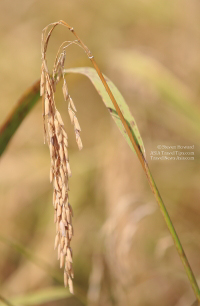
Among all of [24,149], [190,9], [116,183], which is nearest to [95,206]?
[116,183]

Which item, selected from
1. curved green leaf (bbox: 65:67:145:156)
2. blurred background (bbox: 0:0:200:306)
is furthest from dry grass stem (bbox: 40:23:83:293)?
blurred background (bbox: 0:0:200:306)

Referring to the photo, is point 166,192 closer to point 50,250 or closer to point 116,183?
point 116,183

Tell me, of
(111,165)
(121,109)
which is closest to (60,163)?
(121,109)

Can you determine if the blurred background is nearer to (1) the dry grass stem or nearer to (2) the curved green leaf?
(2) the curved green leaf

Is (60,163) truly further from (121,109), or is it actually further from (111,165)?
(111,165)

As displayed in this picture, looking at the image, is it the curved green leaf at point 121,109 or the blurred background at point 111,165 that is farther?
the blurred background at point 111,165

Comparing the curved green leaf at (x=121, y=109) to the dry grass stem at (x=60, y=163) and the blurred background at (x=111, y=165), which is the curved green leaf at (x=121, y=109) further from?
the blurred background at (x=111, y=165)

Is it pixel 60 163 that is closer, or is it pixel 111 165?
pixel 60 163

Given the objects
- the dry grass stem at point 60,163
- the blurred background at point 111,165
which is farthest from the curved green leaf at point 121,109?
the blurred background at point 111,165
